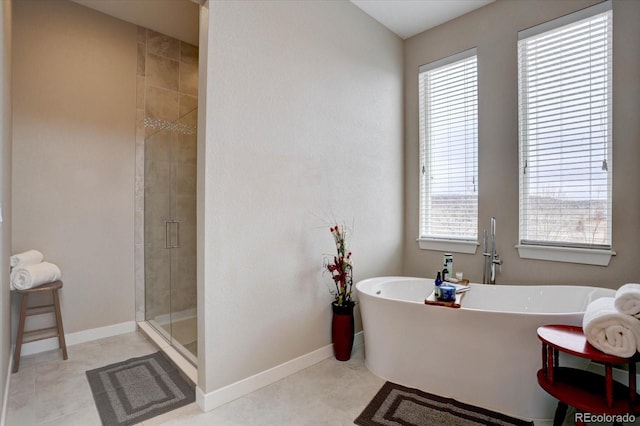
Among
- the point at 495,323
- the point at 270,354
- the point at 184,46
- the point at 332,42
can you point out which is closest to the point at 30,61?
the point at 184,46

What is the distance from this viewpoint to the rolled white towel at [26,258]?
2.53 m

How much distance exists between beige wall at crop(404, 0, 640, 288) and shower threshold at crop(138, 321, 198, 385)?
231cm

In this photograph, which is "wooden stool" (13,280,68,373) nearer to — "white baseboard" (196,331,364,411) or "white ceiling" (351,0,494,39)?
"white baseboard" (196,331,364,411)

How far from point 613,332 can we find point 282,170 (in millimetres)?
2048

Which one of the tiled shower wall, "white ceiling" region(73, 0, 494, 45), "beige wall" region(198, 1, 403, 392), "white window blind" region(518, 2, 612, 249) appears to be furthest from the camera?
"white ceiling" region(73, 0, 494, 45)

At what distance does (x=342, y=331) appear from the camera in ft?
8.86

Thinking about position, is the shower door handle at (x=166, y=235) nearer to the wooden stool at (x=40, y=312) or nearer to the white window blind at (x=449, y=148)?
the wooden stool at (x=40, y=312)

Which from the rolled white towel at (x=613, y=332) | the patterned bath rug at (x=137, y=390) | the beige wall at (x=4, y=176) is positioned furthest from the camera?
the patterned bath rug at (x=137, y=390)

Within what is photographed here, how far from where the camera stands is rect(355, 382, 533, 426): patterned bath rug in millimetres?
1890

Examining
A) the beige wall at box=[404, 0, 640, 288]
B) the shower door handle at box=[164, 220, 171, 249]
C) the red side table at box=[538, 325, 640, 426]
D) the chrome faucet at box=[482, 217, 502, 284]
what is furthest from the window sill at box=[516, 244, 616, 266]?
the shower door handle at box=[164, 220, 171, 249]

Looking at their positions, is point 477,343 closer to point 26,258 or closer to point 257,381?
point 257,381

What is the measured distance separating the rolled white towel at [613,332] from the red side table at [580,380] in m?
0.04

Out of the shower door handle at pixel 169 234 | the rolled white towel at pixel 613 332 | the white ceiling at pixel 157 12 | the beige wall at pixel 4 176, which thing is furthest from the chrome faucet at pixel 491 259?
the beige wall at pixel 4 176

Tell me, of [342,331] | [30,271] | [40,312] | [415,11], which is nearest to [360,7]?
[415,11]
